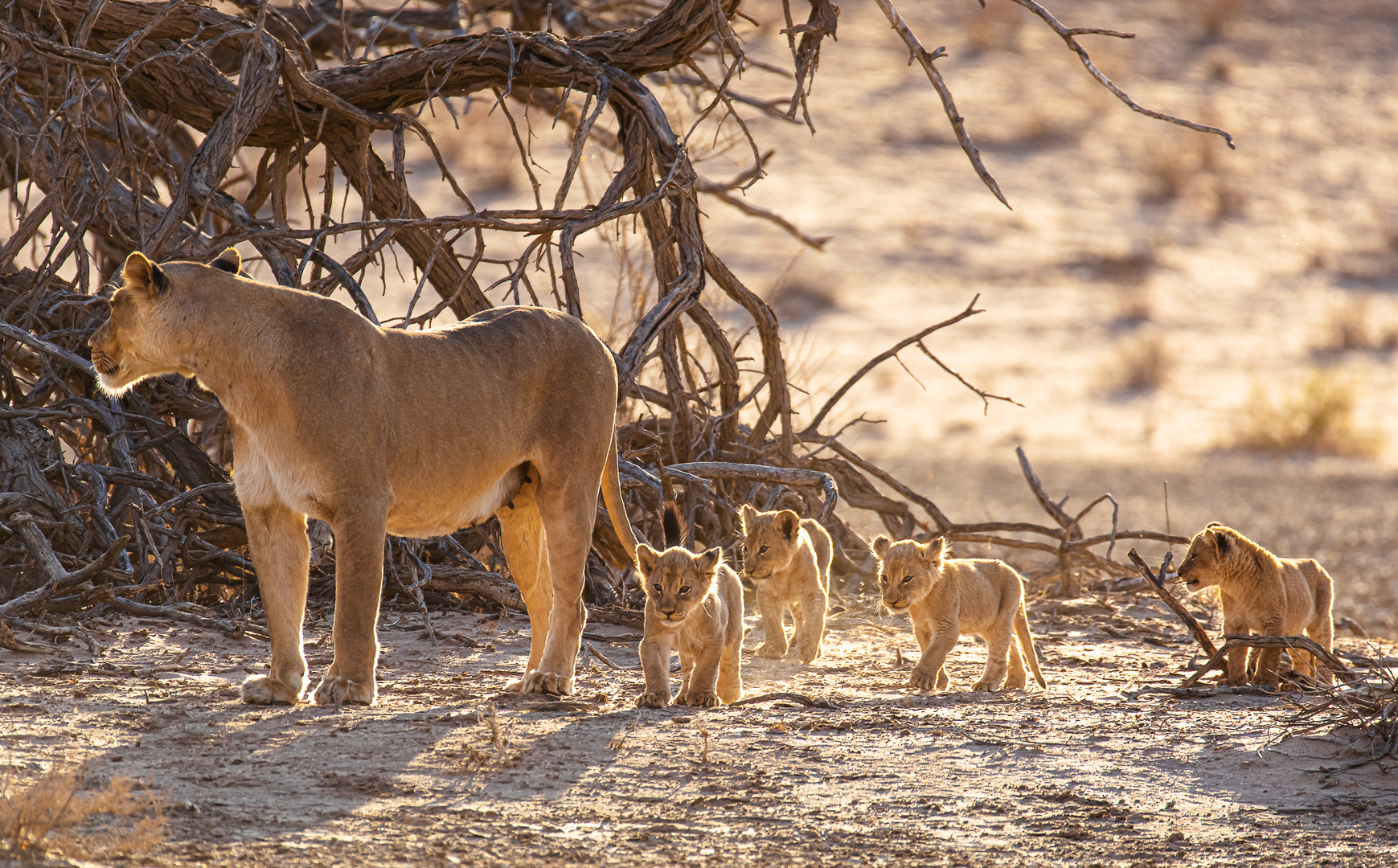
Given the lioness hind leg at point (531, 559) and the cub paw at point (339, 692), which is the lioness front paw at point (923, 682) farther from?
the cub paw at point (339, 692)

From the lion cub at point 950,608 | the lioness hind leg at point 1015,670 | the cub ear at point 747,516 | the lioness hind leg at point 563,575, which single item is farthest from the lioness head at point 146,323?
the lioness hind leg at point 1015,670

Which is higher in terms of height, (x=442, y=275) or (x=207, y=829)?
(x=442, y=275)

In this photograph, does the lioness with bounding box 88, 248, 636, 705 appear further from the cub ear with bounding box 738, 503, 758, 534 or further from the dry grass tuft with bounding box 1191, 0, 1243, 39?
the dry grass tuft with bounding box 1191, 0, 1243, 39

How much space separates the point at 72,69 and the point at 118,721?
4251 millimetres

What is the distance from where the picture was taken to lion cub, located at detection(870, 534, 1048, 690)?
707 centimetres

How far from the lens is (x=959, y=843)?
14.8 ft

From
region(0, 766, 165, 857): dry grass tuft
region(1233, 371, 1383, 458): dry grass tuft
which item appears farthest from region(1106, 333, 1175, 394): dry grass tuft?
region(0, 766, 165, 857): dry grass tuft

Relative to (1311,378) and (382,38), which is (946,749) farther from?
(1311,378)

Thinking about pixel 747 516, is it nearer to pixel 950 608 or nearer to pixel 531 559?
pixel 950 608

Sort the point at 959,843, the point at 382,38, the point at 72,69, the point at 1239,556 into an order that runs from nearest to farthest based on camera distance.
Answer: the point at 959,843, the point at 1239,556, the point at 72,69, the point at 382,38

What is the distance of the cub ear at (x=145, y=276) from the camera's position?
519cm

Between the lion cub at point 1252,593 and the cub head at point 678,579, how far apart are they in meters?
2.48

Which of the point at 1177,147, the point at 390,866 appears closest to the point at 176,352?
the point at 390,866

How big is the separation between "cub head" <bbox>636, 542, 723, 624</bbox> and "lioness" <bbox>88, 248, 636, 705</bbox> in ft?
1.02
